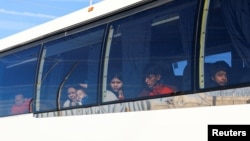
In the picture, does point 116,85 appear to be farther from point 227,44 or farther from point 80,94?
point 227,44

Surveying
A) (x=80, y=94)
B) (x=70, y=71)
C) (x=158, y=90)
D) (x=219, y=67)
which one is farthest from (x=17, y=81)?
(x=219, y=67)

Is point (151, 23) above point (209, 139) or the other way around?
above

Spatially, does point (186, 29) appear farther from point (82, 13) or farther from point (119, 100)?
point (82, 13)

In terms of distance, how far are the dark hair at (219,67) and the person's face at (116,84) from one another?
1529 millimetres

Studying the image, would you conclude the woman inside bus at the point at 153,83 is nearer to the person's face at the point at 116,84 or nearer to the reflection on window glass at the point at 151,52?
the reflection on window glass at the point at 151,52

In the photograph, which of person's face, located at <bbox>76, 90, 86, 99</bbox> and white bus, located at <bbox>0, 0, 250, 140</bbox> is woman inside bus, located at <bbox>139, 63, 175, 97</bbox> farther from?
person's face, located at <bbox>76, 90, 86, 99</bbox>

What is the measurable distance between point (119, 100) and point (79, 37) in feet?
4.72

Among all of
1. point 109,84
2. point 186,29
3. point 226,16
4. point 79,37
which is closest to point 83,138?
point 109,84

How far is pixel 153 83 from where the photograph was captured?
18.9 feet

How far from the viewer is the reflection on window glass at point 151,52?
5.45 meters

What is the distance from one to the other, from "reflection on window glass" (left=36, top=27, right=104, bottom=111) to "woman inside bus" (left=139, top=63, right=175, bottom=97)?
1.01 metres

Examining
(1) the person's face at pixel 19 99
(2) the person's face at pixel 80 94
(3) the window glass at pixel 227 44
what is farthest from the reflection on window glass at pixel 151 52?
(1) the person's face at pixel 19 99

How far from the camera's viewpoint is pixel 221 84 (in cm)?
484

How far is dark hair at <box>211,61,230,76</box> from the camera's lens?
193 inches
